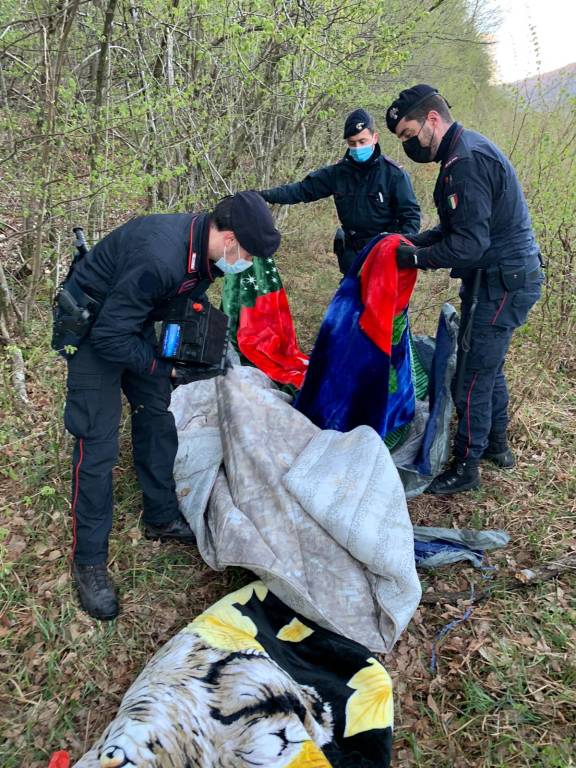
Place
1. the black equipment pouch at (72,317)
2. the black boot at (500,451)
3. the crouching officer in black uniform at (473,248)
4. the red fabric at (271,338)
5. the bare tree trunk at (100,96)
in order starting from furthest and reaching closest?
the red fabric at (271,338) → the black boot at (500,451) → the bare tree trunk at (100,96) → the crouching officer in black uniform at (473,248) → the black equipment pouch at (72,317)

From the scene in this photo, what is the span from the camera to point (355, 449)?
2324 millimetres

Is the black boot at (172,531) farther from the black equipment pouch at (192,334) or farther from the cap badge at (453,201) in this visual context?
the cap badge at (453,201)

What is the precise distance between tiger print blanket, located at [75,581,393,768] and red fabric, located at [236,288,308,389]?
1.96 metres

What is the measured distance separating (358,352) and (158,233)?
1.33 m

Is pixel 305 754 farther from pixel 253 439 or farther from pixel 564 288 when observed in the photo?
pixel 564 288

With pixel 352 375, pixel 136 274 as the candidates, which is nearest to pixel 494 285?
pixel 352 375

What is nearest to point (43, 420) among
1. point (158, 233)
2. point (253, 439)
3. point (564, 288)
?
point (253, 439)

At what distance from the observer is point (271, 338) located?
384cm

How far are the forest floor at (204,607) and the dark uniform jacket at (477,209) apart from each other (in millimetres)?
1378

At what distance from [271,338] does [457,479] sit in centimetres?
167

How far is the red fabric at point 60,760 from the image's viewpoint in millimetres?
1585

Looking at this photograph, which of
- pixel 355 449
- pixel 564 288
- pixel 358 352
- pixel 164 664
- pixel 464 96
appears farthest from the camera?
pixel 464 96

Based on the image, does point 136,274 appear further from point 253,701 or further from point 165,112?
point 165,112

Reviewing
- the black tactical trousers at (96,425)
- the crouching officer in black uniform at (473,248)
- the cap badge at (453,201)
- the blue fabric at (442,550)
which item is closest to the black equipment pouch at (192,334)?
the black tactical trousers at (96,425)
